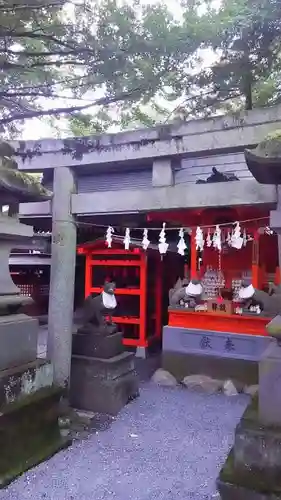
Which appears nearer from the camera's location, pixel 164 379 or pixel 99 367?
pixel 99 367

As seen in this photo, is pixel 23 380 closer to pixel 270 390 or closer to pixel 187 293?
pixel 270 390

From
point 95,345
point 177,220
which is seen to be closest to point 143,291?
point 177,220

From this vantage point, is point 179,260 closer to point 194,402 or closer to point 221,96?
point 221,96

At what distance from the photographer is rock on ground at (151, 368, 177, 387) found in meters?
7.00

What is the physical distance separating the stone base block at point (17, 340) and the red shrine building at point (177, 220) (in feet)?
3.72

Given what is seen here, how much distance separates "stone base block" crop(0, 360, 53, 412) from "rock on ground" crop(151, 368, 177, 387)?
9.82 ft

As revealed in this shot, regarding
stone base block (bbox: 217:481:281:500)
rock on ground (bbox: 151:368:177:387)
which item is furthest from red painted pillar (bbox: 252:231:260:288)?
stone base block (bbox: 217:481:281:500)

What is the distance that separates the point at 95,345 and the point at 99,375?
0.45m

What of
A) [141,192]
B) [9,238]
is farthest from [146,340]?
[9,238]

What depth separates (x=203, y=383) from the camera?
675 cm

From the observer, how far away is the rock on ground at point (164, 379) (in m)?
7.00

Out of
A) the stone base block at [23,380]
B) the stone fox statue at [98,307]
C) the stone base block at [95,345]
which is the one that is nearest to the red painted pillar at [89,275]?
the stone fox statue at [98,307]

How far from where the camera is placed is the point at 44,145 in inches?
219

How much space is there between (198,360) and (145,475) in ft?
10.8
